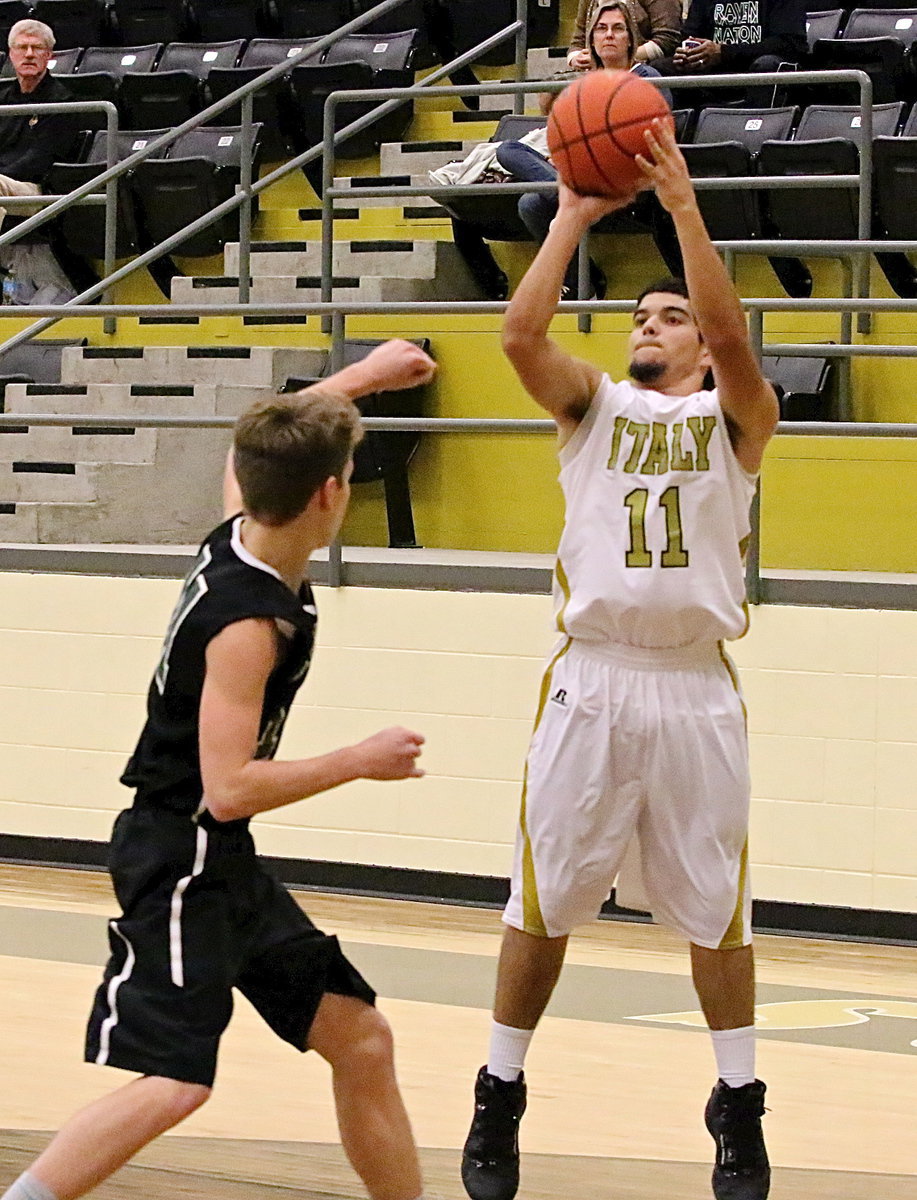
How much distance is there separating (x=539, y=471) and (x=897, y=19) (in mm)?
3339

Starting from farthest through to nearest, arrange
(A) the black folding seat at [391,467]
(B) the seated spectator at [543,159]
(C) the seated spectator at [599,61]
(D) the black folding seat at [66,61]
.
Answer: (D) the black folding seat at [66,61] → (C) the seated spectator at [599,61] → (B) the seated spectator at [543,159] → (A) the black folding seat at [391,467]

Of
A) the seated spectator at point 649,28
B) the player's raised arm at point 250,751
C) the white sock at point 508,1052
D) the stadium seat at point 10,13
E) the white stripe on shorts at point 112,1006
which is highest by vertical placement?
the stadium seat at point 10,13

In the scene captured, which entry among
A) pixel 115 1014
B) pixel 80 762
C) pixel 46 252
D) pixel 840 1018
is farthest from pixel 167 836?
pixel 46 252

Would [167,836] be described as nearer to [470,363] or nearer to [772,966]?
[772,966]

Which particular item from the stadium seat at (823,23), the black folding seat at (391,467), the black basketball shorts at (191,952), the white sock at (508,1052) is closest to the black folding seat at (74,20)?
the stadium seat at (823,23)

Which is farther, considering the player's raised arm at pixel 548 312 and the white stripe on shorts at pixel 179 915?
the player's raised arm at pixel 548 312

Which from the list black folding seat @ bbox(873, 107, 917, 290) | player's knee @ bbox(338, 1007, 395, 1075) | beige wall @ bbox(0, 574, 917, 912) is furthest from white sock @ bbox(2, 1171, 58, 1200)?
black folding seat @ bbox(873, 107, 917, 290)

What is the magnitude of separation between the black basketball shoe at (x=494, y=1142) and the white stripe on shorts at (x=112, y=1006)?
3.14 ft

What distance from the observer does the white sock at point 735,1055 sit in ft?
11.0

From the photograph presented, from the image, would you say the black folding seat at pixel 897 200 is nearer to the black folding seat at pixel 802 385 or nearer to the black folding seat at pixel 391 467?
the black folding seat at pixel 802 385

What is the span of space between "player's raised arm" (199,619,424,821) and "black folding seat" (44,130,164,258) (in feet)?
21.6

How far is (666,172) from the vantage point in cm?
325

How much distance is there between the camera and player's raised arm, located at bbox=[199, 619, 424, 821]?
2.51 m

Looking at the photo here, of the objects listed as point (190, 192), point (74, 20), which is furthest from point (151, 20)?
point (190, 192)
